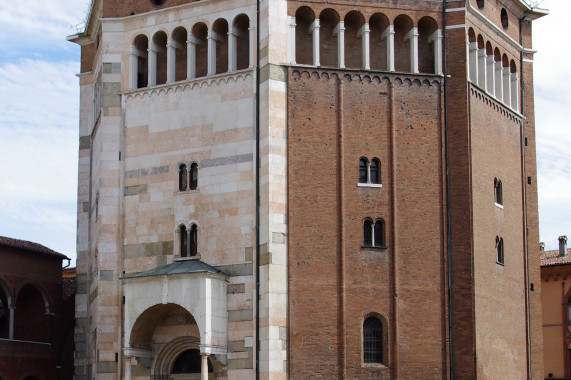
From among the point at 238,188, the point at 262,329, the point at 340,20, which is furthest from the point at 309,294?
the point at 340,20

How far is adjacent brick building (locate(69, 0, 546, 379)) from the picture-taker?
27578 mm

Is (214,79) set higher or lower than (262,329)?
higher

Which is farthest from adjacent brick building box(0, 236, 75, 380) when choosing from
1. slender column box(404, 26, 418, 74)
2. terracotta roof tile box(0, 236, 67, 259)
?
slender column box(404, 26, 418, 74)

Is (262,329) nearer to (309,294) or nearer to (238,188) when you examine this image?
(309,294)

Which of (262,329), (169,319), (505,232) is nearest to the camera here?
(262,329)

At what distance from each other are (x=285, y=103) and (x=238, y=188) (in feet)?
8.81

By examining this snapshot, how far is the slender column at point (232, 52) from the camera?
96.0 ft

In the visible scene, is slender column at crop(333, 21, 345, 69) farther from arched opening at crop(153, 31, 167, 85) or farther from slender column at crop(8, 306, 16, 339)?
slender column at crop(8, 306, 16, 339)

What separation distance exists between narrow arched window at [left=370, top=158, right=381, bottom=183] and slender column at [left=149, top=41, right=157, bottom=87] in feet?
22.9

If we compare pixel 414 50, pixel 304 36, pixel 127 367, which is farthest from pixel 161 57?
pixel 127 367

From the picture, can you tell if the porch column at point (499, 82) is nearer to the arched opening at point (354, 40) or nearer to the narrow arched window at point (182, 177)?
the arched opening at point (354, 40)

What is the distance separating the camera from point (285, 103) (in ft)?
93.4

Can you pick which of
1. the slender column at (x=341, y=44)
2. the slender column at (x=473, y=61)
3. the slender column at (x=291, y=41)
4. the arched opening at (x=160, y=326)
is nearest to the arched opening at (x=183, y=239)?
the arched opening at (x=160, y=326)

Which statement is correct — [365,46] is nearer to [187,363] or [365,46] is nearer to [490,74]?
[490,74]
